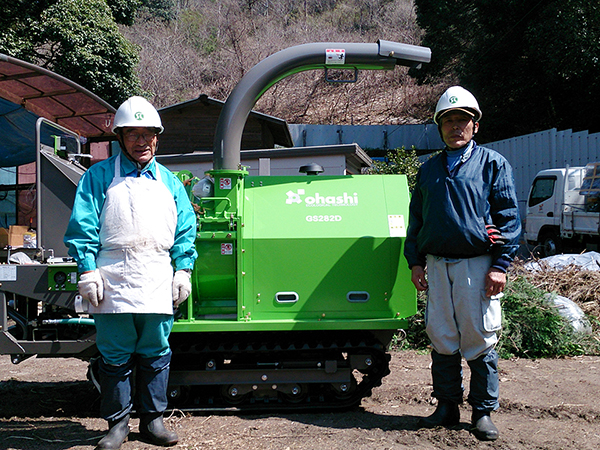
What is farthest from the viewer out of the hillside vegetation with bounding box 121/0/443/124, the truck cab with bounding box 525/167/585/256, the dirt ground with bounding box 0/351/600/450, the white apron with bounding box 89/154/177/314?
the hillside vegetation with bounding box 121/0/443/124

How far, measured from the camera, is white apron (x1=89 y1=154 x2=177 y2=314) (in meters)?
3.31

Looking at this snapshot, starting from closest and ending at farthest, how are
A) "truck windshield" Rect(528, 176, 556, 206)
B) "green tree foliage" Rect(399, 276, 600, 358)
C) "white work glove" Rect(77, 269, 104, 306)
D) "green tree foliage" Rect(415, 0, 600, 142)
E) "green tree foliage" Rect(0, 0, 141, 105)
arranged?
"white work glove" Rect(77, 269, 104, 306) < "green tree foliage" Rect(399, 276, 600, 358) < "truck windshield" Rect(528, 176, 556, 206) < "green tree foliage" Rect(0, 0, 141, 105) < "green tree foliage" Rect(415, 0, 600, 142)

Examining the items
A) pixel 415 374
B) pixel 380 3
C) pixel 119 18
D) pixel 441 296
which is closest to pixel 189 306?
→ pixel 441 296

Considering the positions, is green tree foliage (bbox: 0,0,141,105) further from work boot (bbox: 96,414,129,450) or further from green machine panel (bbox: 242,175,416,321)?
work boot (bbox: 96,414,129,450)

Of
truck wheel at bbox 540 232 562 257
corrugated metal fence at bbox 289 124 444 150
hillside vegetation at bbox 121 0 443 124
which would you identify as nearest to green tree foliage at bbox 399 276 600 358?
truck wheel at bbox 540 232 562 257

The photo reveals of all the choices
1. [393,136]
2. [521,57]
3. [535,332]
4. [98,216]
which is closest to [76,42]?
[98,216]

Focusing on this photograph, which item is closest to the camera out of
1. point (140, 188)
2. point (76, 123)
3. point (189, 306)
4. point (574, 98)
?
point (140, 188)

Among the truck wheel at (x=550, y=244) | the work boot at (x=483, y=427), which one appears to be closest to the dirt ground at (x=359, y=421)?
the work boot at (x=483, y=427)

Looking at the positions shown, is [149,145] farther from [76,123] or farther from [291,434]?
[76,123]

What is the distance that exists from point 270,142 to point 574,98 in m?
11.7

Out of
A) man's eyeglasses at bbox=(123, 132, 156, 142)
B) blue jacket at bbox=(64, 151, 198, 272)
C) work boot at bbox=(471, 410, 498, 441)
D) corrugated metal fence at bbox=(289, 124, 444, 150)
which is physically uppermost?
corrugated metal fence at bbox=(289, 124, 444, 150)

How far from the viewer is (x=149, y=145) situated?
3.59 meters

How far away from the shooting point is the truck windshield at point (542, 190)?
13.5m

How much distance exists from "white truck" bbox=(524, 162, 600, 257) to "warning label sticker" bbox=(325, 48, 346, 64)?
30.6ft
